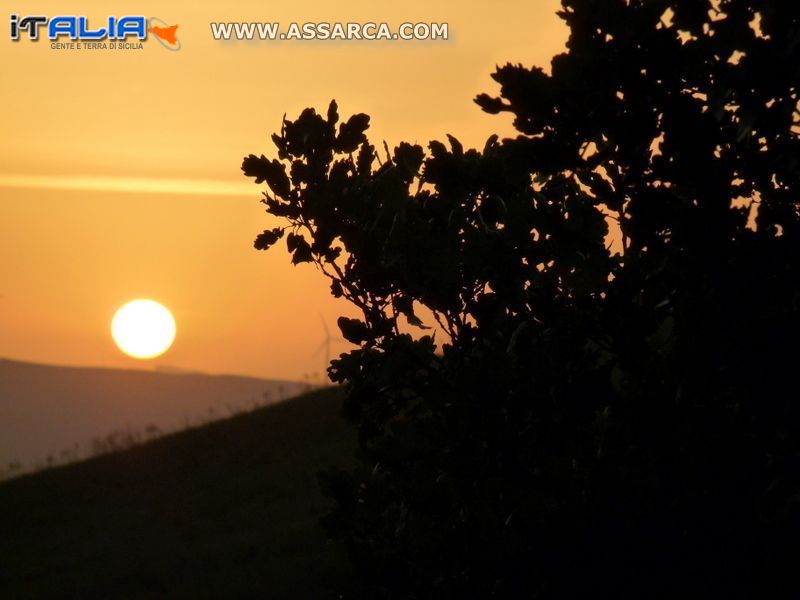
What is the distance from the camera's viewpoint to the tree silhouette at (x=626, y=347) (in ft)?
15.8

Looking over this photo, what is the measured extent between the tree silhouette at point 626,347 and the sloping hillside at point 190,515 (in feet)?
32.3

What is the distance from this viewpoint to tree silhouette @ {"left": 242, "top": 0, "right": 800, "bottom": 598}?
4.81 meters

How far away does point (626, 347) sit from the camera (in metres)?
5.02

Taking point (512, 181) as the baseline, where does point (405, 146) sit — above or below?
above

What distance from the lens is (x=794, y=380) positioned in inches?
188

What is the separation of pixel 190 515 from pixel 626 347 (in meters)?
19.0

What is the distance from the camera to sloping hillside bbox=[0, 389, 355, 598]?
18422 mm

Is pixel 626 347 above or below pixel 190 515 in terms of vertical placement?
below

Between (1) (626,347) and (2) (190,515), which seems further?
(2) (190,515)

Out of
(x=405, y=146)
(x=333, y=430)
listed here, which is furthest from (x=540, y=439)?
(x=333, y=430)

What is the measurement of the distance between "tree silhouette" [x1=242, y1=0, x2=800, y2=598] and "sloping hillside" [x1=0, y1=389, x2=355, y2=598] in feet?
32.3

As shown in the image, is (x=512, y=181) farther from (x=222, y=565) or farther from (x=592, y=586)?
(x=222, y=565)

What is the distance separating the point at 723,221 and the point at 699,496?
1.17m

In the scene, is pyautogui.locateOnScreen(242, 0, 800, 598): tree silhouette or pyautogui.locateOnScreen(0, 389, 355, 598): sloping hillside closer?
pyautogui.locateOnScreen(242, 0, 800, 598): tree silhouette
